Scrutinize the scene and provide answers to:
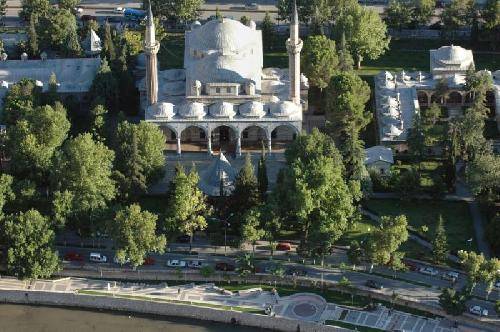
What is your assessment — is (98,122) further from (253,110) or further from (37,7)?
(37,7)

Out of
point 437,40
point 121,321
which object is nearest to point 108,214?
point 121,321

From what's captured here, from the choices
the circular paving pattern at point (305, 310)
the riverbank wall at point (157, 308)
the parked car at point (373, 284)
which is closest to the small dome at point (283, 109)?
the parked car at point (373, 284)

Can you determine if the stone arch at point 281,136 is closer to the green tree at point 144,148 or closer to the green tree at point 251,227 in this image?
the green tree at point 144,148

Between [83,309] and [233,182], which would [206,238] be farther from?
[83,309]

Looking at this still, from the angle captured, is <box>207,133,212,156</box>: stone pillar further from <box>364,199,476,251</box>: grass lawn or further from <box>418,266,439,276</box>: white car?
<box>418,266,439,276</box>: white car

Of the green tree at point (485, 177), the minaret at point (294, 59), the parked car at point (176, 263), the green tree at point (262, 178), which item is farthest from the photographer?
the minaret at point (294, 59)

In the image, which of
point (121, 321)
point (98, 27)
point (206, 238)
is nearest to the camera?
point (121, 321)
